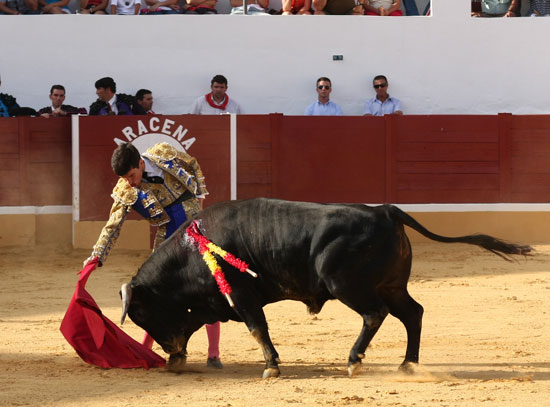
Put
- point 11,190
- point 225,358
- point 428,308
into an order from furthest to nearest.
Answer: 1. point 11,190
2. point 428,308
3. point 225,358

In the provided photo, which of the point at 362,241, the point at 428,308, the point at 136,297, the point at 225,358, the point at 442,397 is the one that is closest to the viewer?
the point at 442,397

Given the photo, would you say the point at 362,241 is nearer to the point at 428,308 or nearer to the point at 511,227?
the point at 428,308

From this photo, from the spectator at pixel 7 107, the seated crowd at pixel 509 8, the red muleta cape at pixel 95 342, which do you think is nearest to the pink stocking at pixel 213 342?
the red muleta cape at pixel 95 342

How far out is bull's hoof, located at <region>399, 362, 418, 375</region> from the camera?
452 cm

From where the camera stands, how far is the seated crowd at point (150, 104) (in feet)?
28.9

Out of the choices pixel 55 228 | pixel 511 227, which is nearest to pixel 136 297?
pixel 55 228

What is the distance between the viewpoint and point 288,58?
31.6ft

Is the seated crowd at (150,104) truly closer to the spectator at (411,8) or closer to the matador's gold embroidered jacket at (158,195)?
the spectator at (411,8)

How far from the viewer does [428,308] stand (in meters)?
6.52

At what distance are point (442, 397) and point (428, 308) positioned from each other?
8.28ft

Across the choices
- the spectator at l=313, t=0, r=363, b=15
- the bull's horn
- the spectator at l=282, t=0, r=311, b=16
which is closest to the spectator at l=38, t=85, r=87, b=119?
the spectator at l=282, t=0, r=311, b=16

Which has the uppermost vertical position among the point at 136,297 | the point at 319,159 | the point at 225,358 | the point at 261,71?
the point at 261,71

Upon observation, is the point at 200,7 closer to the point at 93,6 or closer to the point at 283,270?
the point at 93,6

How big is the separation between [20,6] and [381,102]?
330 cm
